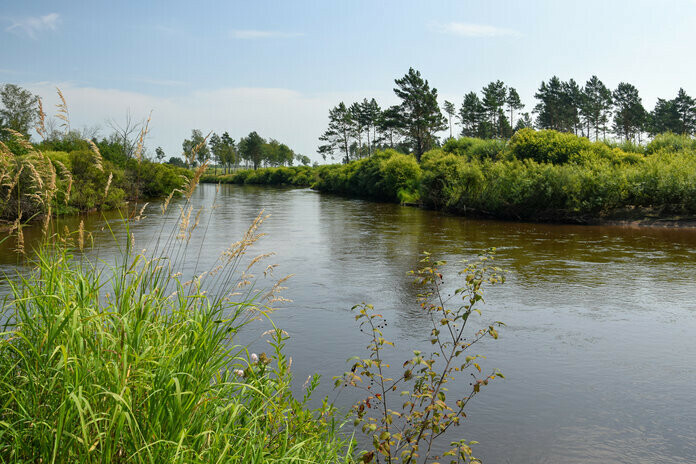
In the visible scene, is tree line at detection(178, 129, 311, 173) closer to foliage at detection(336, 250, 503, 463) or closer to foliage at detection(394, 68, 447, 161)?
foliage at detection(394, 68, 447, 161)

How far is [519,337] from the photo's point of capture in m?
8.66

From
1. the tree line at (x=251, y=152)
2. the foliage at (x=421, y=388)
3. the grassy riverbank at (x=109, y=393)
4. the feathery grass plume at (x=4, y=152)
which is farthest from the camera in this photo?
the tree line at (x=251, y=152)

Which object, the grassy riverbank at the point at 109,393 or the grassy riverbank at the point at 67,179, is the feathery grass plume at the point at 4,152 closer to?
the grassy riverbank at the point at 67,179

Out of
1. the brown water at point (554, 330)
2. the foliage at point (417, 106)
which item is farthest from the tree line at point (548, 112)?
the brown water at point (554, 330)

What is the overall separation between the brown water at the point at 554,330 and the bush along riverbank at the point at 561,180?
342 cm

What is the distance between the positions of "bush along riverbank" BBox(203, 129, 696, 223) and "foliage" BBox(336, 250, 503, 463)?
17734 millimetres

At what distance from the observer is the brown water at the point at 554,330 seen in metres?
5.66

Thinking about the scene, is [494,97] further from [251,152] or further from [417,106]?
[251,152]

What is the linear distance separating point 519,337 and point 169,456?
7258 millimetres

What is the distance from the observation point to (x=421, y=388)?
13.1 feet

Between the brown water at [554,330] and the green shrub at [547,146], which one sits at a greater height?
the green shrub at [547,146]

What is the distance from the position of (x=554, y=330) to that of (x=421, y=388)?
5945 millimetres

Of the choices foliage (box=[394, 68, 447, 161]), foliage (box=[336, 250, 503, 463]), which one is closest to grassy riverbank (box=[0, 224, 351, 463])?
foliage (box=[336, 250, 503, 463])

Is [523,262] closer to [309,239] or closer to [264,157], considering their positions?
[309,239]
